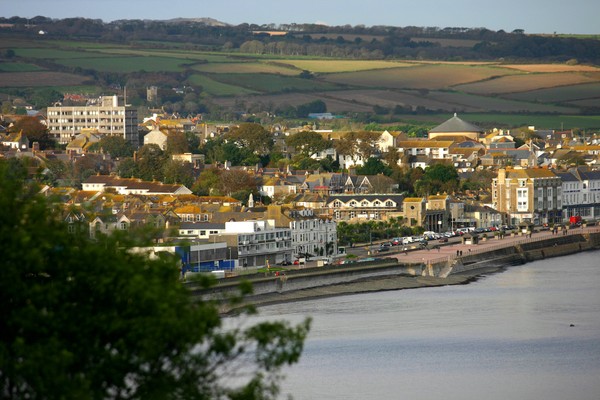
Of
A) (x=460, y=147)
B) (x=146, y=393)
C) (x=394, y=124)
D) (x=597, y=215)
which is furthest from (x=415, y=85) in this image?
(x=146, y=393)

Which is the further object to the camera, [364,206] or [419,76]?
[419,76]

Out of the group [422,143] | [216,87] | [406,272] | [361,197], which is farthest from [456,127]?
[406,272]

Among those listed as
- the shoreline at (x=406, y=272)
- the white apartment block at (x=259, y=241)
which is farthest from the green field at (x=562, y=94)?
the white apartment block at (x=259, y=241)

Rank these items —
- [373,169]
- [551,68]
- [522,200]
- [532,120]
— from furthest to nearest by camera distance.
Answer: [551,68]
[532,120]
[373,169]
[522,200]

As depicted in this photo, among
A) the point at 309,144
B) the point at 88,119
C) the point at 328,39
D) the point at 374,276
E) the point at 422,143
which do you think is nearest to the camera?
the point at 374,276

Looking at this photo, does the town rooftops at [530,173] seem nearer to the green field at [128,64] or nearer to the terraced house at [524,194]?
the terraced house at [524,194]

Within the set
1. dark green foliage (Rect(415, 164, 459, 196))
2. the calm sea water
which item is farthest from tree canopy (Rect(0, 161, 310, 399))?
dark green foliage (Rect(415, 164, 459, 196))

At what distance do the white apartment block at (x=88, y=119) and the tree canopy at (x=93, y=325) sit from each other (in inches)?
2749

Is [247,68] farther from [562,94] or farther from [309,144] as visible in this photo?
[309,144]

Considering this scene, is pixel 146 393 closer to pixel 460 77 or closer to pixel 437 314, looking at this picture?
pixel 437 314

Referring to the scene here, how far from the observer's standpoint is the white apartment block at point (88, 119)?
83.9m

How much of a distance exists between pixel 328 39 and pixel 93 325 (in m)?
158

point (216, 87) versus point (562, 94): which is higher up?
point (216, 87)

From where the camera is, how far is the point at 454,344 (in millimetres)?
29281
